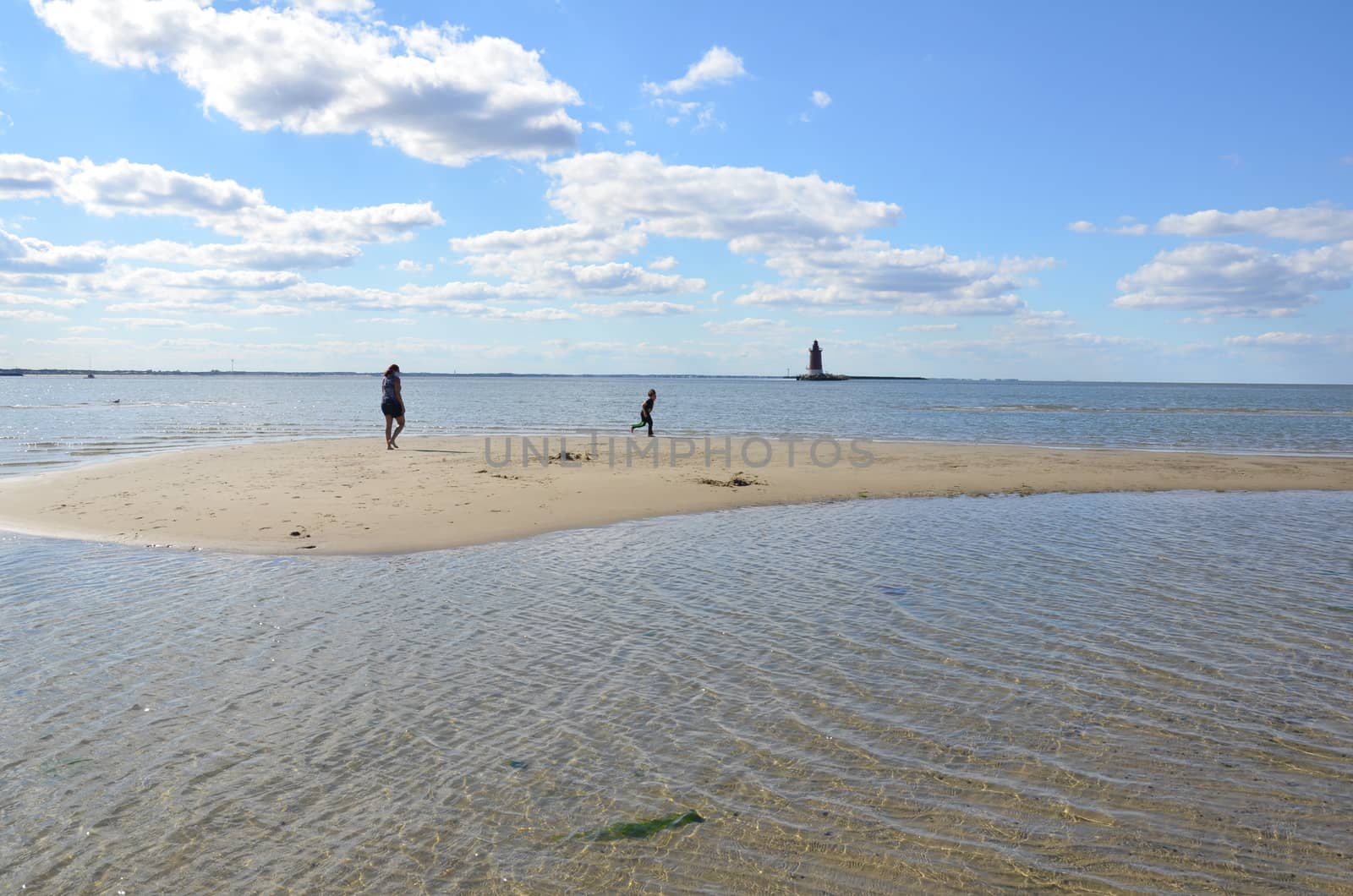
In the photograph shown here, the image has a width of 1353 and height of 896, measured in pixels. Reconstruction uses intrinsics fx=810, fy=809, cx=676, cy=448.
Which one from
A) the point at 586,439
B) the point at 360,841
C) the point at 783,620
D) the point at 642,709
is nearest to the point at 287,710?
the point at 360,841

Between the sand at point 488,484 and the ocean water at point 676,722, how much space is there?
66.1 inches

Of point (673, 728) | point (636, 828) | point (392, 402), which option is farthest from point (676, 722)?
point (392, 402)

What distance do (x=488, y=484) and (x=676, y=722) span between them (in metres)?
13.5

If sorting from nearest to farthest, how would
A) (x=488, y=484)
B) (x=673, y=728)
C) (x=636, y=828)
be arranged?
1. (x=636, y=828)
2. (x=673, y=728)
3. (x=488, y=484)

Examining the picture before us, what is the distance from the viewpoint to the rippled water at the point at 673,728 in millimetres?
4117

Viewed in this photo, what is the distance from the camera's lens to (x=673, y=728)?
18.5 feet

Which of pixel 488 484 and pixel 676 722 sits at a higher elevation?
pixel 488 484

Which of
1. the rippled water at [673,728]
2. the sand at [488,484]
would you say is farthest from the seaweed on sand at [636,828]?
the sand at [488,484]

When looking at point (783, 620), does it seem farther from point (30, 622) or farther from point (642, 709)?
point (30, 622)

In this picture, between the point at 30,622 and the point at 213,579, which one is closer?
the point at 30,622

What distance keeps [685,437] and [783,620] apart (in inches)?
1104

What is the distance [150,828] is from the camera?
432cm

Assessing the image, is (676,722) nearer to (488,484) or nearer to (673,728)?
(673,728)

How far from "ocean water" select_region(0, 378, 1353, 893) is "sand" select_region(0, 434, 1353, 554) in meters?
1.68
